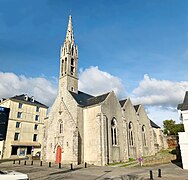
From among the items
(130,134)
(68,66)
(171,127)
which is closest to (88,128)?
(130,134)

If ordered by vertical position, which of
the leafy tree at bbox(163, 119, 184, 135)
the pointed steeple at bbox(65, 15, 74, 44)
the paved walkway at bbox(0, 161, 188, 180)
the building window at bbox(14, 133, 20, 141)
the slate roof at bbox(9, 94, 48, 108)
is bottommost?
the paved walkway at bbox(0, 161, 188, 180)

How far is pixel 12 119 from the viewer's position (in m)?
36.9

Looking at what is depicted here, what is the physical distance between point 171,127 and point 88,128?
36876 millimetres

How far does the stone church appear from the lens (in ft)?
81.0

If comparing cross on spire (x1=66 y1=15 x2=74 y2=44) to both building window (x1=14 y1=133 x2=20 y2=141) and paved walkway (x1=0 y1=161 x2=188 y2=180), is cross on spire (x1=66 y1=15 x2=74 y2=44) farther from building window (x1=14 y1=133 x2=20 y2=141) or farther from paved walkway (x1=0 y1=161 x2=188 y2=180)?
paved walkway (x1=0 y1=161 x2=188 y2=180)

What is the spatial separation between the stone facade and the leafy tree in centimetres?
3772

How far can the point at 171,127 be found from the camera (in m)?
53.3

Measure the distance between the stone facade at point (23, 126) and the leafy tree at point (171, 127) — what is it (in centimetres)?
3772

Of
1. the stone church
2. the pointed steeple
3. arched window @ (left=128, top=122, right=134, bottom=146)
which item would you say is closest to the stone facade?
the stone church

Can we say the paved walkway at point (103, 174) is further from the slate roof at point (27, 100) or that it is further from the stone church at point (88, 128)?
the slate roof at point (27, 100)

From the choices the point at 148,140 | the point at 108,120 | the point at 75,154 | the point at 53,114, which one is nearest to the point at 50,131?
the point at 53,114

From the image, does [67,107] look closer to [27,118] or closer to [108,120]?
[108,120]

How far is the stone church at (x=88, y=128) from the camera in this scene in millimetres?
24703

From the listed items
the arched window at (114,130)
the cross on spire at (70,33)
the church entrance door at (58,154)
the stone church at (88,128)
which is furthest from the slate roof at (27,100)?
the arched window at (114,130)
